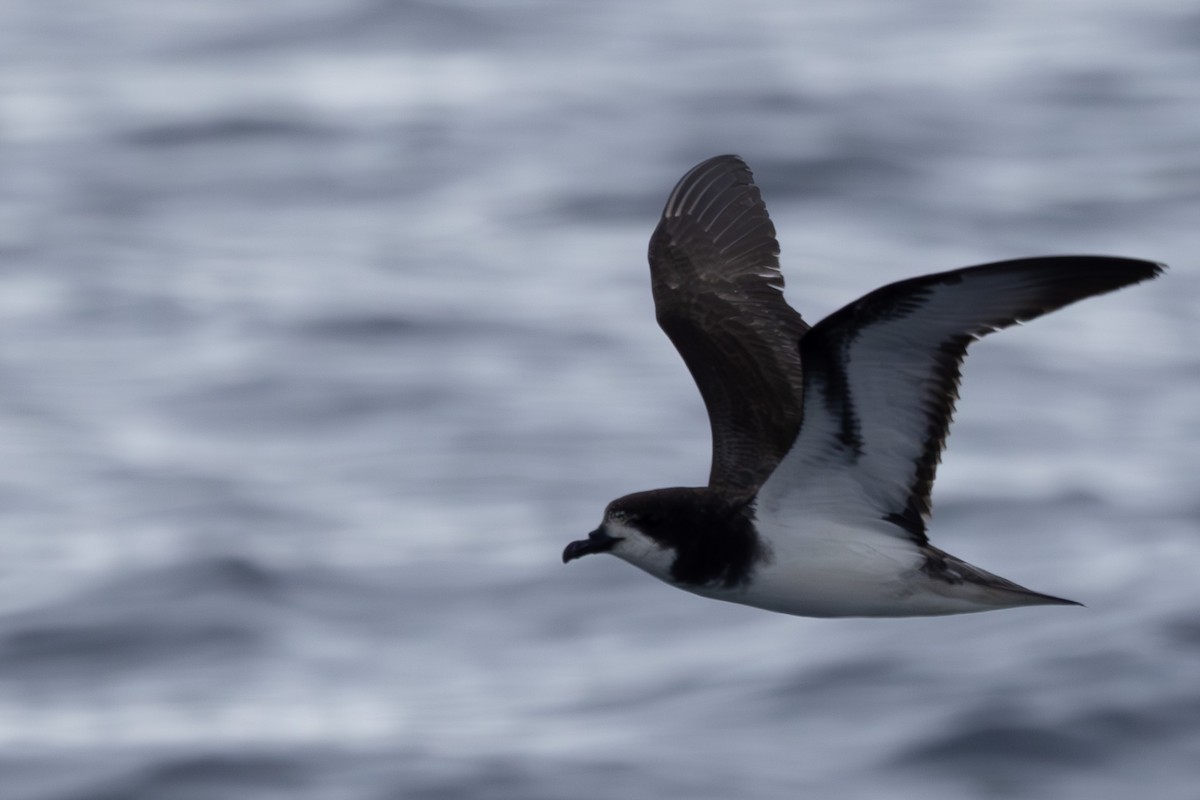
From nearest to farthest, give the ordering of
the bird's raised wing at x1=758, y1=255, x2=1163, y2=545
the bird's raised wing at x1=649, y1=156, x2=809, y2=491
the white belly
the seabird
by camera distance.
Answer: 1. the bird's raised wing at x1=758, y1=255, x2=1163, y2=545
2. the seabird
3. the white belly
4. the bird's raised wing at x1=649, y1=156, x2=809, y2=491

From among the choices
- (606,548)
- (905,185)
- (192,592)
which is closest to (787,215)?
(905,185)

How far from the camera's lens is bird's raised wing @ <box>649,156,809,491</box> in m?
8.45

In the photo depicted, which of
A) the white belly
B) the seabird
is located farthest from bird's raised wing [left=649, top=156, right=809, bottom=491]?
the white belly

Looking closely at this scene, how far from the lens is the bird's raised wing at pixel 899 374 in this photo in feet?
21.1

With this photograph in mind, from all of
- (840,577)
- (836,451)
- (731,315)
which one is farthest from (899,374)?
(731,315)

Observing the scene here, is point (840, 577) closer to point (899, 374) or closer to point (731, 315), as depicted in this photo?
point (899, 374)

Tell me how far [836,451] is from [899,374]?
0.50 metres

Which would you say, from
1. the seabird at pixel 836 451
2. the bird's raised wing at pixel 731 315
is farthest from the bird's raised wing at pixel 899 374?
the bird's raised wing at pixel 731 315

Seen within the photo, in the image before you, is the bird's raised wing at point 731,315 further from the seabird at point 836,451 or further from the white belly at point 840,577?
the white belly at point 840,577

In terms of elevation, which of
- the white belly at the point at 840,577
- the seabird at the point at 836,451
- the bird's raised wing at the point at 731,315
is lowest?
the white belly at the point at 840,577

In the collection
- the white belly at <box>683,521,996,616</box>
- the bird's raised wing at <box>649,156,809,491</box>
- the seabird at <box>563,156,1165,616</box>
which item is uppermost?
the bird's raised wing at <box>649,156,809,491</box>

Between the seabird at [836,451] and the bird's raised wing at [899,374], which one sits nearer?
the bird's raised wing at [899,374]

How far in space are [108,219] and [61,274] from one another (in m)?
1.59

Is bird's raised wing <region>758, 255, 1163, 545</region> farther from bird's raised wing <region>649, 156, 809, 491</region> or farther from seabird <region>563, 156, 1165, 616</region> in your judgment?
bird's raised wing <region>649, 156, 809, 491</region>
